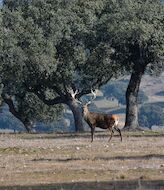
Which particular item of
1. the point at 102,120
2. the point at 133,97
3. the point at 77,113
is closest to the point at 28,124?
the point at 77,113

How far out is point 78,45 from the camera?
6444cm

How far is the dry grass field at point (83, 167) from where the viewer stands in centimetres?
2203

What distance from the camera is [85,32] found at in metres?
61.8

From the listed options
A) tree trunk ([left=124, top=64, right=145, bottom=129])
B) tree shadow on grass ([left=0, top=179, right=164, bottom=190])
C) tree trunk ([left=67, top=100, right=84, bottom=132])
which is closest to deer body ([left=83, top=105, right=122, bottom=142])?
tree trunk ([left=124, top=64, right=145, bottom=129])

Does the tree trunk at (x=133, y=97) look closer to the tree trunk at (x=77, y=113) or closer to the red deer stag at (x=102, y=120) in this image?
the tree trunk at (x=77, y=113)

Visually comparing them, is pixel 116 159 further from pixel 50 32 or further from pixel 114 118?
pixel 50 32

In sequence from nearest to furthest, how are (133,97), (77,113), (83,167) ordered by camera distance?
(83,167) < (133,97) < (77,113)

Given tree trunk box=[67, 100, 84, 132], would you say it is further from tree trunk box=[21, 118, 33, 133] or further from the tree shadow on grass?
the tree shadow on grass

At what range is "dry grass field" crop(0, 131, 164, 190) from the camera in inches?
867

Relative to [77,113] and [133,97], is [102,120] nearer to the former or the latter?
[133,97]

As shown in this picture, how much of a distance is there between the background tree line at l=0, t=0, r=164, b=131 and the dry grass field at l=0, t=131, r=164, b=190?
23963 mm

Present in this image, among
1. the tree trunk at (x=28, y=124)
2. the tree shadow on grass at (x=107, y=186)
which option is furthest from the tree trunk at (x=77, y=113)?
the tree shadow on grass at (x=107, y=186)

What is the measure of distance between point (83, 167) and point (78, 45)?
→ 38247 millimetres

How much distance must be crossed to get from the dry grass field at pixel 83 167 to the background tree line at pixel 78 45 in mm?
23963
